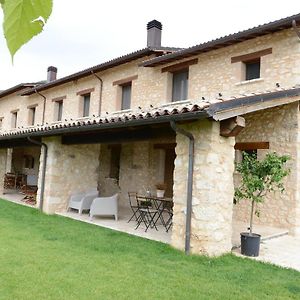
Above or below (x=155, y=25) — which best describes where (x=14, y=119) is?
below

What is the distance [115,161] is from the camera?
47.8 feet

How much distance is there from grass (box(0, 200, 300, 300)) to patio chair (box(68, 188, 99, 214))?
2961mm

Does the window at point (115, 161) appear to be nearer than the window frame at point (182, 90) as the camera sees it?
No

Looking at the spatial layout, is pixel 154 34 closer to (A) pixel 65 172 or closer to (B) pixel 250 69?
(B) pixel 250 69

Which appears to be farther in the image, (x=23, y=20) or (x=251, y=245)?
(x=251, y=245)

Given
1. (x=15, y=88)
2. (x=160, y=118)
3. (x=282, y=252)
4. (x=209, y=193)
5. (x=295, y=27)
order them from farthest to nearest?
(x=15, y=88) < (x=295, y=27) < (x=282, y=252) < (x=160, y=118) < (x=209, y=193)

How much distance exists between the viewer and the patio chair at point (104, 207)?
31.2 ft

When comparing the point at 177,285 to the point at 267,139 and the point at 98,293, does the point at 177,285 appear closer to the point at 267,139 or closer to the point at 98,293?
the point at 98,293

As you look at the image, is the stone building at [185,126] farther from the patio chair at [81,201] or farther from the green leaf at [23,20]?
the green leaf at [23,20]

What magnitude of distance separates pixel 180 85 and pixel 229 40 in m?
2.71

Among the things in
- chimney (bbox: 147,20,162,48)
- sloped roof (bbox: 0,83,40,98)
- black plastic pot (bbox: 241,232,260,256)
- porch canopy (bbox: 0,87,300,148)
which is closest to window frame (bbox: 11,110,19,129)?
sloped roof (bbox: 0,83,40,98)

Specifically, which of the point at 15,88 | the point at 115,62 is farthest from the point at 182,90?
the point at 15,88

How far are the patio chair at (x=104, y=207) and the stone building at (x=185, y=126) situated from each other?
1633mm

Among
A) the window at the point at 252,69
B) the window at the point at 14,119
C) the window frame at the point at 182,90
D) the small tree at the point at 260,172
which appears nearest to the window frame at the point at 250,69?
the window at the point at 252,69
